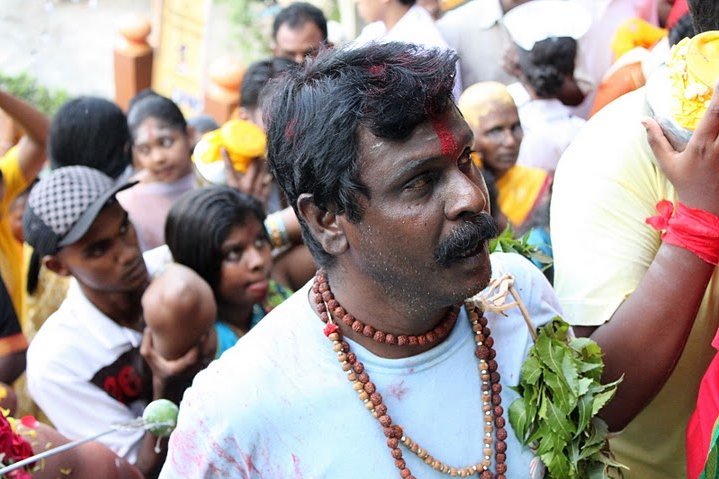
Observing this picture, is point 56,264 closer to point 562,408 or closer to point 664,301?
point 562,408

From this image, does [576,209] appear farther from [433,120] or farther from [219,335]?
[219,335]

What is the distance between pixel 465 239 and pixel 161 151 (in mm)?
3487

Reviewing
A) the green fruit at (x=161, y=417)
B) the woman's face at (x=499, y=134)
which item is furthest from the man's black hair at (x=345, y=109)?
the woman's face at (x=499, y=134)

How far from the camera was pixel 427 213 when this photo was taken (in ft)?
6.32

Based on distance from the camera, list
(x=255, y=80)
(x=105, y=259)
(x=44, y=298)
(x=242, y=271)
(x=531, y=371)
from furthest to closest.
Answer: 1. (x=255, y=80)
2. (x=44, y=298)
3. (x=242, y=271)
4. (x=105, y=259)
5. (x=531, y=371)

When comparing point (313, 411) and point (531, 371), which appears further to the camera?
point (531, 371)

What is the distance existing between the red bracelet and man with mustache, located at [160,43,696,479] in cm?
48

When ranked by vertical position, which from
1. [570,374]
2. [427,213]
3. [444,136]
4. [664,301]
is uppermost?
[444,136]

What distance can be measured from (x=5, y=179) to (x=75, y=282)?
5.26 feet

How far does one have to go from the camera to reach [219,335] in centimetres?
346

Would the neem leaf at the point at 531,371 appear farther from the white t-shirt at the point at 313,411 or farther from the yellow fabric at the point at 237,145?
the yellow fabric at the point at 237,145

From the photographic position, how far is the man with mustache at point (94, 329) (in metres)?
3.26

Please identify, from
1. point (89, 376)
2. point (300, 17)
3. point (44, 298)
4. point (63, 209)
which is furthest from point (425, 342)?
point (300, 17)

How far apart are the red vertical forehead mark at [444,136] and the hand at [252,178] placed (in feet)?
8.93
